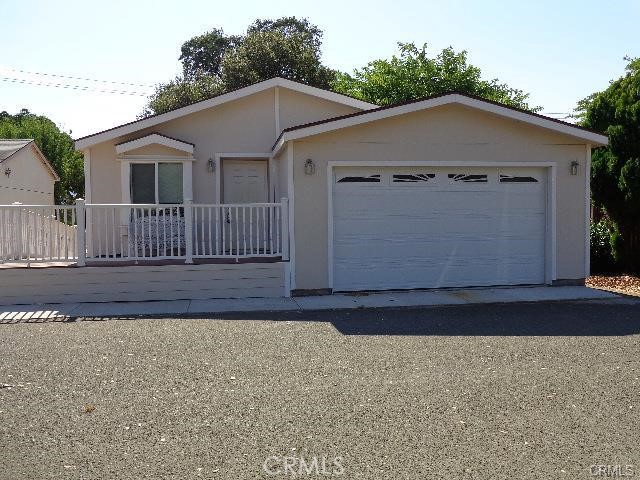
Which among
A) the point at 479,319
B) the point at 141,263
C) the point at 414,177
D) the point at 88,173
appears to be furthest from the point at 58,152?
the point at 479,319

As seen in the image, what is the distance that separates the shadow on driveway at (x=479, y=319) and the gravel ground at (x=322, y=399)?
0.07m

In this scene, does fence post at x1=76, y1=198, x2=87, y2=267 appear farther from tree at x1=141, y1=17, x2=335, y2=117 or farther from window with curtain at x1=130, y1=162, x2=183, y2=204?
tree at x1=141, y1=17, x2=335, y2=117

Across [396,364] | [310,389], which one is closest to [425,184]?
[396,364]

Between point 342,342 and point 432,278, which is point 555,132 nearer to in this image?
point 432,278

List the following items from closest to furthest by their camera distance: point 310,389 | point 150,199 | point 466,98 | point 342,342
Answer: point 310,389 → point 342,342 → point 466,98 → point 150,199

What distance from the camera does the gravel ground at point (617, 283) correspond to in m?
11.5

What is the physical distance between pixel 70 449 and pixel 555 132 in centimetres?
1001

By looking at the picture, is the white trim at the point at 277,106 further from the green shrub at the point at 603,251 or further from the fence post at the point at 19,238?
the green shrub at the point at 603,251

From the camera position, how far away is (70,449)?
3992 millimetres

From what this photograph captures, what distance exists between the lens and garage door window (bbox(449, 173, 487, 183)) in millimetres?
11398

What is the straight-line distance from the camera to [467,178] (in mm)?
11438

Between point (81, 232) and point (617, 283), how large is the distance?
10.2 metres

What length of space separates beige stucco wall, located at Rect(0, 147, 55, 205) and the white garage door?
1559cm

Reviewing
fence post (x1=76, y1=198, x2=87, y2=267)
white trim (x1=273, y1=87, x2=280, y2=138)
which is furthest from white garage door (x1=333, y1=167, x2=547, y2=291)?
fence post (x1=76, y1=198, x2=87, y2=267)
